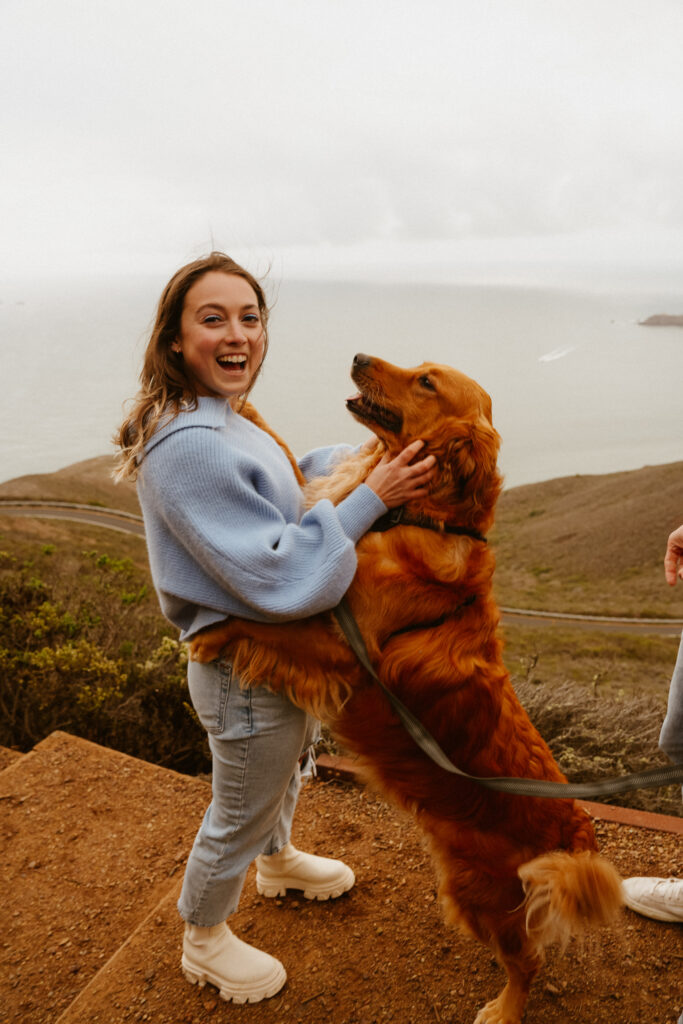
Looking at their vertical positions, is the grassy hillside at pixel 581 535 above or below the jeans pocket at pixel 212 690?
below

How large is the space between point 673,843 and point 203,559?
10.0 feet

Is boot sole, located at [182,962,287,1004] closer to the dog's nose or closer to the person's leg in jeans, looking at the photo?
the person's leg in jeans

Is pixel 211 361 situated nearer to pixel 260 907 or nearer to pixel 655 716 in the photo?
pixel 260 907

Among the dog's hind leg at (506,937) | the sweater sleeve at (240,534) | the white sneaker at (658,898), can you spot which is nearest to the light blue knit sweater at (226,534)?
the sweater sleeve at (240,534)

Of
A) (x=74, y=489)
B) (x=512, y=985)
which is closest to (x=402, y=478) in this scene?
(x=512, y=985)

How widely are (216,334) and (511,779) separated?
1.71 m

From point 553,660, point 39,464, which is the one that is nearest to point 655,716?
point 553,660

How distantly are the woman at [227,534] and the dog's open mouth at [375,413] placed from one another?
179 millimetres

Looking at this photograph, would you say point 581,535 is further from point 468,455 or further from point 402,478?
point 402,478

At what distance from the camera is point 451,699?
231 cm

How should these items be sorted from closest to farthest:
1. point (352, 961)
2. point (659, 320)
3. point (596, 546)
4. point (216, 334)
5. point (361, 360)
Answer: point (216, 334), point (361, 360), point (352, 961), point (596, 546), point (659, 320)

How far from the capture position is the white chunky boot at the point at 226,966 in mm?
2596

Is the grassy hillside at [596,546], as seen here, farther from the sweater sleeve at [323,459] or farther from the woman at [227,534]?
the woman at [227,534]

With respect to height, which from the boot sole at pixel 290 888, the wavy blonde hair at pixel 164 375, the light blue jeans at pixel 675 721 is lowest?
the boot sole at pixel 290 888
